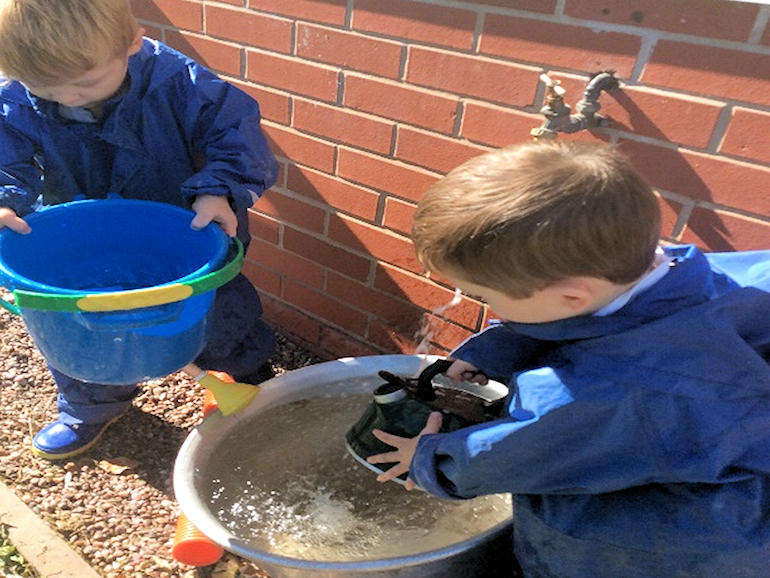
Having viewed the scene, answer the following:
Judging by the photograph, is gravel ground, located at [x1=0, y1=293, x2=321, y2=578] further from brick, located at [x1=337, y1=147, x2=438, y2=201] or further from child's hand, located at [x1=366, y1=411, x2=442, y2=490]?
brick, located at [x1=337, y1=147, x2=438, y2=201]

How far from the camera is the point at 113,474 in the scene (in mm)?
2098

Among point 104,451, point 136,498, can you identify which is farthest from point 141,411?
point 136,498

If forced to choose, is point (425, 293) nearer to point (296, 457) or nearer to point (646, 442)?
point (296, 457)

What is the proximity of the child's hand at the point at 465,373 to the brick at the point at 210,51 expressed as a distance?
1.30m

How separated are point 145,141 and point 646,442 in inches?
54.8

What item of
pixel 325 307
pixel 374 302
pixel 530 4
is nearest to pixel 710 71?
pixel 530 4

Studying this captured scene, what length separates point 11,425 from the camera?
2240 millimetres

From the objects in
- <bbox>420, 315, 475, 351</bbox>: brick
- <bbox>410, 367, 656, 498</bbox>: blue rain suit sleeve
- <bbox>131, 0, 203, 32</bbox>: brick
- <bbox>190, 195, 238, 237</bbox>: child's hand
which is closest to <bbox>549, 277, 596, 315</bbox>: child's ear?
<bbox>410, 367, 656, 498</bbox>: blue rain suit sleeve

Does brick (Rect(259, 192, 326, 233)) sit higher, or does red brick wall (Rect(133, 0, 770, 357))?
red brick wall (Rect(133, 0, 770, 357))

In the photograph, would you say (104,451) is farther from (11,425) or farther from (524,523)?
(524,523)

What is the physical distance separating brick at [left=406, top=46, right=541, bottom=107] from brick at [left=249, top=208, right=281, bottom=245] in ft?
2.74

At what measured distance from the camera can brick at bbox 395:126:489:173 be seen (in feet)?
6.34

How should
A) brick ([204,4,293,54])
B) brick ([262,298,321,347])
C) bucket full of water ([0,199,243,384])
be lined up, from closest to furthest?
bucket full of water ([0,199,243,384]), brick ([204,4,293,54]), brick ([262,298,321,347])

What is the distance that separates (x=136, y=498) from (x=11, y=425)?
0.55 meters
